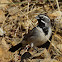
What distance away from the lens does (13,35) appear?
484 cm

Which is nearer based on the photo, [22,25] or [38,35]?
[38,35]

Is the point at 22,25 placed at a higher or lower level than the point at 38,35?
higher

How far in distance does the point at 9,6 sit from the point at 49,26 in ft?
6.87

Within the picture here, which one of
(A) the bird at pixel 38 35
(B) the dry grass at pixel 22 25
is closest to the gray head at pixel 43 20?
(A) the bird at pixel 38 35

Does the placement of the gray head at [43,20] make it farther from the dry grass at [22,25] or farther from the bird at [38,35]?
the dry grass at [22,25]

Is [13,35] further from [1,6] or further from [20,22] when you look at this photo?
[1,6]

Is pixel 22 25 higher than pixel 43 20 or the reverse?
the reverse

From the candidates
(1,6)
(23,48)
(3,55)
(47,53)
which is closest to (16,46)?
(23,48)

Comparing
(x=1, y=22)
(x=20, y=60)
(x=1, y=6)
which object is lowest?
(x=20, y=60)

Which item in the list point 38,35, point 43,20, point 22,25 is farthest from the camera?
point 22,25

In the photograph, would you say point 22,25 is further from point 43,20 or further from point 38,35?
point 38,35

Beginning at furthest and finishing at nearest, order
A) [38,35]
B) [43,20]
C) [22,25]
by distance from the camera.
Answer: [22,25] → [43,20] → [38,35]

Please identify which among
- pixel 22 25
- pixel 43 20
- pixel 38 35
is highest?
pixel 43 20

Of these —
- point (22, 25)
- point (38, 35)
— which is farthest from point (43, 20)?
point (22, 25)
